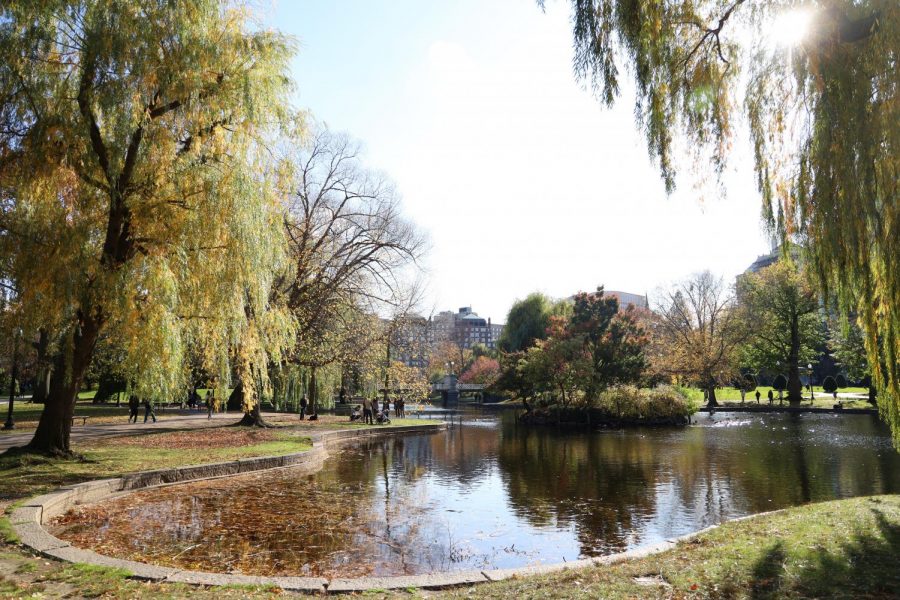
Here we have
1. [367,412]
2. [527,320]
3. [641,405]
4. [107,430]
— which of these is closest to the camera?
[107,430]

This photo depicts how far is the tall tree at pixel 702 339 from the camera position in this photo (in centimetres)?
4131

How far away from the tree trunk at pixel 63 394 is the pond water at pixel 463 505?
2823 millimetres

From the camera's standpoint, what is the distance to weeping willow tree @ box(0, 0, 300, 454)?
10.1 meters

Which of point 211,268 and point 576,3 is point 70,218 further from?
point 576,3

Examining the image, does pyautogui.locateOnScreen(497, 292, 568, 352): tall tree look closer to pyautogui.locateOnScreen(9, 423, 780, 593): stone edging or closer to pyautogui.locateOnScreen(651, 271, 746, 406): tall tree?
pyautogui.locateOnScreen(651, 271, 746, 406): tall tree

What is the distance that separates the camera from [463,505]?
10750mm

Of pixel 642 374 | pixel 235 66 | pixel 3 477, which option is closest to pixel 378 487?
pixel 3 477

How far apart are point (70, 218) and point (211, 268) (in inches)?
104

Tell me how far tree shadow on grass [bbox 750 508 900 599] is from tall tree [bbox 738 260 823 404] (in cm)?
3934

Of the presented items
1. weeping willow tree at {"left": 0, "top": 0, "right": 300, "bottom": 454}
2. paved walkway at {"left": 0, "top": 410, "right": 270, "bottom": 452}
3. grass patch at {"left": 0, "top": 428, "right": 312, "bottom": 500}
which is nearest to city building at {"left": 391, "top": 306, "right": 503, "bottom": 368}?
paved walkway at {"left": 0, "top": 410, "right": 270, "bottom": 452}

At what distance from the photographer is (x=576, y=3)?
708 centimetres

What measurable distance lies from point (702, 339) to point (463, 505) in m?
37.2

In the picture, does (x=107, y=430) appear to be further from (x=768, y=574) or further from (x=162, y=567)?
(x=768, y=574)

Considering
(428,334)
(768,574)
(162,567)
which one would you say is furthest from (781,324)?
(162,567)
